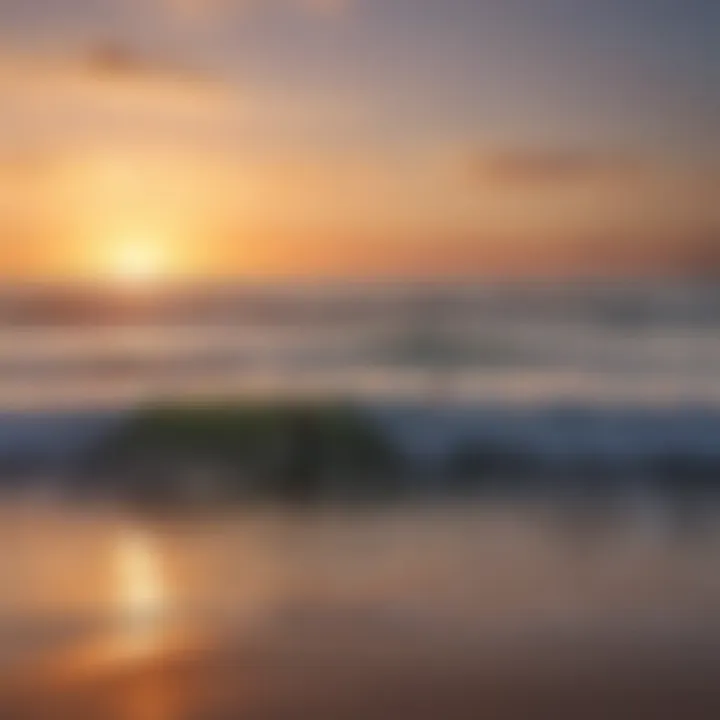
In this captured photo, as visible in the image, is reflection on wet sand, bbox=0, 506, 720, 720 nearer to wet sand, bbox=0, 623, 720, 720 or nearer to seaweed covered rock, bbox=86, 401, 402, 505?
wet sand, bbox=0, 623, 720, 720

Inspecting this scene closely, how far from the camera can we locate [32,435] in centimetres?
247

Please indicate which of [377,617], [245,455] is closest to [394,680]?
[377,617]

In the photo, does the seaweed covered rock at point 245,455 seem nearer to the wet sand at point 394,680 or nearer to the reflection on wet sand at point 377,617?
the reflection on wet sand at point 377,617

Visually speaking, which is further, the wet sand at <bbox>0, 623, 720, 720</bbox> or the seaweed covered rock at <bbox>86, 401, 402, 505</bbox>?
the seaweed covered rock at <bbox>86, 401, 402, 505</bbox>

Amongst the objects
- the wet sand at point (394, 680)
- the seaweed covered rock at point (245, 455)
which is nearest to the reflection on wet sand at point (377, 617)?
the wet sand at point (394, 680)

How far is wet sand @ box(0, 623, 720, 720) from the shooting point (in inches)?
48.1

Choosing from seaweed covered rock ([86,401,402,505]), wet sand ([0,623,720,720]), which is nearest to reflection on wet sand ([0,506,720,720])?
wet sand ([0,623,720,720])

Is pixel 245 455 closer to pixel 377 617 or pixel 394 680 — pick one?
pixel 377 617

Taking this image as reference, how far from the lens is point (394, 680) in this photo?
4.26 feet

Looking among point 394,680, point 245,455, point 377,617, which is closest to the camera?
point 394,680

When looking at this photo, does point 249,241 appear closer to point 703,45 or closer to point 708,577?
point 703,45

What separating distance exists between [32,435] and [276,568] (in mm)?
971

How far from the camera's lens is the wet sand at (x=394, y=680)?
122cm

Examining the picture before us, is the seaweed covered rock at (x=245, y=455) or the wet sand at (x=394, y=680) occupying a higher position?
the seaweed covered rock at (x=245, y=455)
